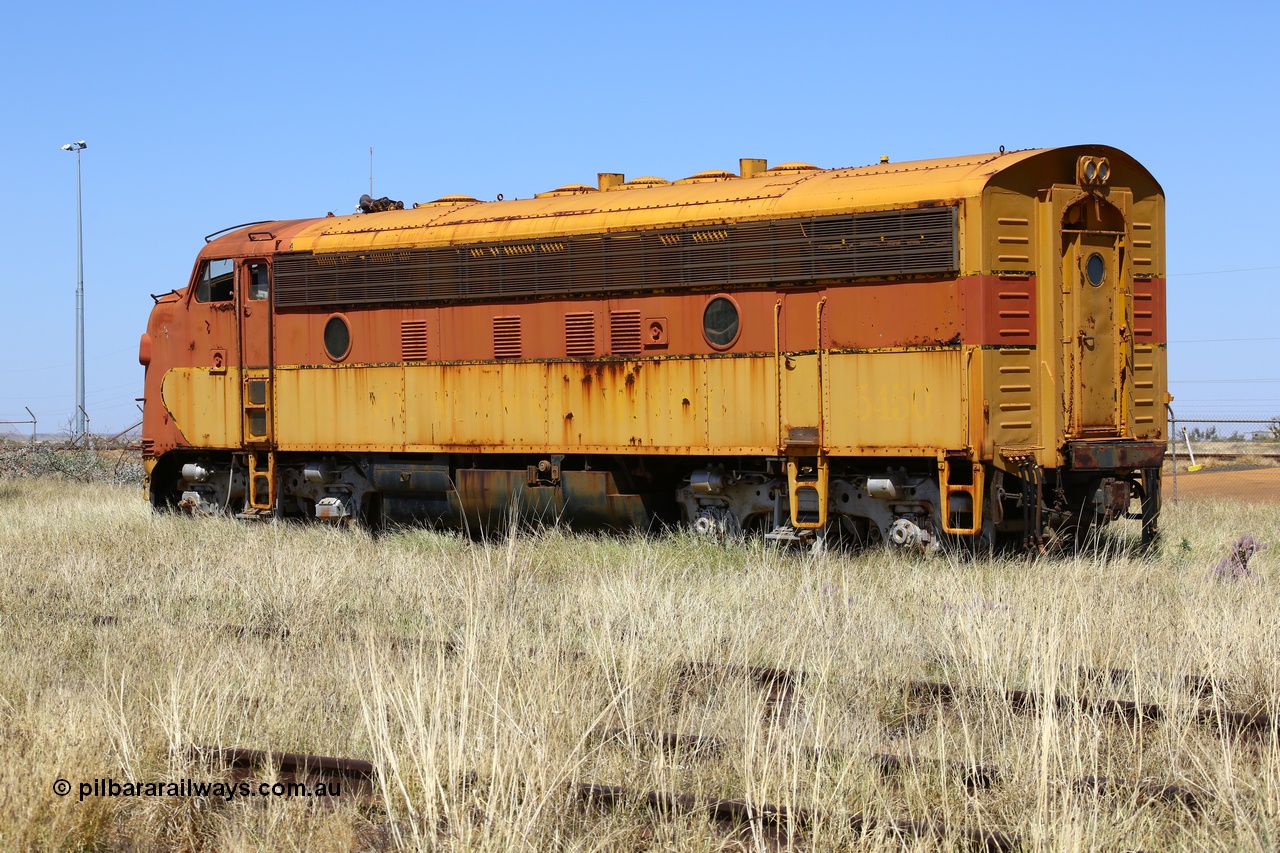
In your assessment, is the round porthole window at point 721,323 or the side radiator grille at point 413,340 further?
the side radiator grille at point 413,340

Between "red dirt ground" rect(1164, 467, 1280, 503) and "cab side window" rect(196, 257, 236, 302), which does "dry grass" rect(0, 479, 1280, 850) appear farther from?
"red dirt ground" rect(1164, 467, 1280, 503)

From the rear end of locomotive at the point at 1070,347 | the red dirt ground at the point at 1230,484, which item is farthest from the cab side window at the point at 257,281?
the red dirt ground at the point at 1230,484

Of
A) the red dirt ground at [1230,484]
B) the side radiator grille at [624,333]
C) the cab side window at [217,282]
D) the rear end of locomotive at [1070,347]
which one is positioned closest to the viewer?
the rear end of locomotive at [1070,347]

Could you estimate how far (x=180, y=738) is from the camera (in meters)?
5.77

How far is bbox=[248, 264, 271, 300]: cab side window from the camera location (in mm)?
15141

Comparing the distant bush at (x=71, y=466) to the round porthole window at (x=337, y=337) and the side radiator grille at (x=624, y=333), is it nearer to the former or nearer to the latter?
the round porthole window at (x=337, y=337)

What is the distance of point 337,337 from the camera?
14555 millimetres

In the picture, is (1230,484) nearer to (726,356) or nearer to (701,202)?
(726,356)

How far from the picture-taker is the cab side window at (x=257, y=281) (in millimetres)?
15141

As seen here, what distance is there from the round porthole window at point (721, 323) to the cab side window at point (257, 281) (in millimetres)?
5690

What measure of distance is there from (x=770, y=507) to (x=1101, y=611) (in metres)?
4.14
